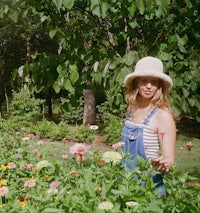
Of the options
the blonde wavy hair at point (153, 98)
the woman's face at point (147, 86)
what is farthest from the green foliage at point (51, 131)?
the woman's face at point (147, 86)

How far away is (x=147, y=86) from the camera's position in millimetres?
2473

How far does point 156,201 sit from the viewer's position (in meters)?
1.45

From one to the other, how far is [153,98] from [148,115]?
0.11 m

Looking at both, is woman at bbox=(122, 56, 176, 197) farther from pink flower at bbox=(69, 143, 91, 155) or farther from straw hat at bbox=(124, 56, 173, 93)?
pink flower at bbox=(69, 143, 91, 155)

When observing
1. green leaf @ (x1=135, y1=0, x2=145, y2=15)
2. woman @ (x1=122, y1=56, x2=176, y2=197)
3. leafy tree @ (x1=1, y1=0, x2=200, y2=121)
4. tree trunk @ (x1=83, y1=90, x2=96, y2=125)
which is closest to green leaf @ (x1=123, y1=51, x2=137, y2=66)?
leafy tree @ (x1=1, y1=0, x2=200, y2=121)

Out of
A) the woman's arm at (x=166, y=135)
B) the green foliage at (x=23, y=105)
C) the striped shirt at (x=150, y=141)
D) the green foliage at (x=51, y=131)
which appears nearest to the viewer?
the woman's arm at (x=166, y=135)

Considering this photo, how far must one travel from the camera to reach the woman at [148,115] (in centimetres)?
229

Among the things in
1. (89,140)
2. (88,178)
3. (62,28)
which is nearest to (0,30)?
(89,140)

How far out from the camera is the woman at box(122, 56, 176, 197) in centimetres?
229

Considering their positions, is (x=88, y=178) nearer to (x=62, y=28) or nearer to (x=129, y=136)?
(x=129, y=136)

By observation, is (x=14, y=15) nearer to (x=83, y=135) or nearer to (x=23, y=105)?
(x=83, y=135)

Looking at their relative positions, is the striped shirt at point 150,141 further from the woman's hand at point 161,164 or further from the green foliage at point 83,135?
the green foliage at point 83,135

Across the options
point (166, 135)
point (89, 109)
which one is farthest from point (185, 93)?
point (89, 109)

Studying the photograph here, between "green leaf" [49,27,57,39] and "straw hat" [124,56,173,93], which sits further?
"green leaf" [49,27,57,39]
